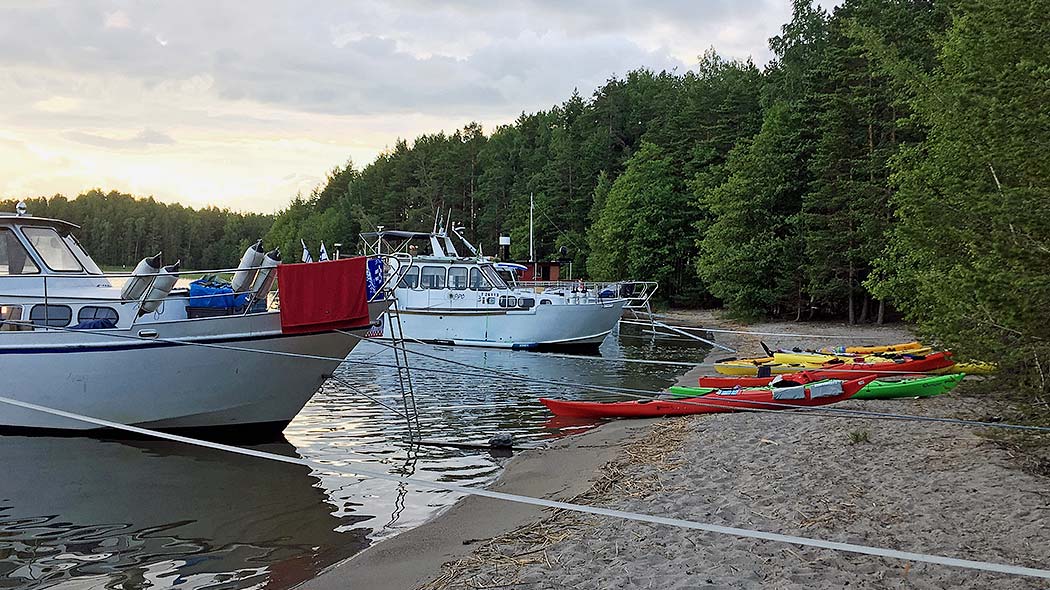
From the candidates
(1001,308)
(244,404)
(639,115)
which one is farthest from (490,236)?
(1001,308)

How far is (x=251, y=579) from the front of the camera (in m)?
7.32

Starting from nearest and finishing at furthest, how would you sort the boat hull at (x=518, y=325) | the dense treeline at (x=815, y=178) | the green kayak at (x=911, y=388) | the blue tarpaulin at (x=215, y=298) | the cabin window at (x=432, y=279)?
1. the dense treeline at (x=815, y=178)
2. the blue tarpaulin at (x=215, y=298)
3. the green kayak at (x=911, y=388)
4. the boat hull at (x=518, y=325)
5. the cabin window at (x=432, y=279)

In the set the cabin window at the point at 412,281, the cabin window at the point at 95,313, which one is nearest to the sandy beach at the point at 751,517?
the cabin window at the point at 95,313

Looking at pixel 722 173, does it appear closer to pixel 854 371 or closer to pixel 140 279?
pixel 854 371

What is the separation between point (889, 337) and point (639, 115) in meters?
45.5

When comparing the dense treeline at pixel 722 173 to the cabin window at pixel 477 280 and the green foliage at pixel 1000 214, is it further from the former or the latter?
the cabin window at pixel 477 280

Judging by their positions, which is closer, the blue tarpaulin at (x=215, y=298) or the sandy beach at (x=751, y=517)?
the sandy beach at (x=751, y=517)

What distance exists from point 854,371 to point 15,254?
14.6m

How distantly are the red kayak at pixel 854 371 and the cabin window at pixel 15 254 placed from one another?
1185 centimetres

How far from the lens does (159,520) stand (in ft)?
30.3

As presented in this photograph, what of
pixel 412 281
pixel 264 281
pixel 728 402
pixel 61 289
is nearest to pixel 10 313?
pixel 61 289

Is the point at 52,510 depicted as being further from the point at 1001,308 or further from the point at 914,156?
the point at 914,156

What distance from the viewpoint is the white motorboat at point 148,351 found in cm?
1230

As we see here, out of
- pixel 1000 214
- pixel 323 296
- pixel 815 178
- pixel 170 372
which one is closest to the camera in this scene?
pixel 1000 214
